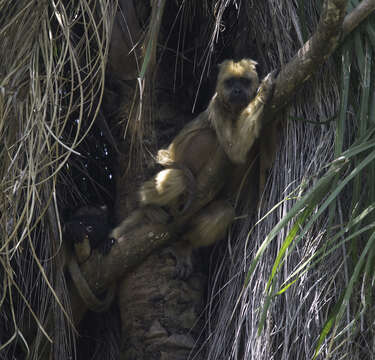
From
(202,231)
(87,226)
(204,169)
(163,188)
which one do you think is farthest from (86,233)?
(204,169)

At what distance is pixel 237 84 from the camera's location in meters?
4.77

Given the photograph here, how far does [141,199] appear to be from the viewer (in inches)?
186

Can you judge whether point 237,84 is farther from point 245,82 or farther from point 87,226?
point 87,226

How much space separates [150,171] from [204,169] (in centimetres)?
32

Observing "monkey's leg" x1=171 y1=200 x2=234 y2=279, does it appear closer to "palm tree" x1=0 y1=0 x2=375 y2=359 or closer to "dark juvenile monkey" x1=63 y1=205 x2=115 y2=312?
"palm tree" x1=0 y1=0 x2=375 y2=359

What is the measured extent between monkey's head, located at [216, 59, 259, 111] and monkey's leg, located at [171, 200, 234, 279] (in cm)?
59

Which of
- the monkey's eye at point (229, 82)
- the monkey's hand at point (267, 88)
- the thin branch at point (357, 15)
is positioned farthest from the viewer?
the monkey's eye at point (229, 82)

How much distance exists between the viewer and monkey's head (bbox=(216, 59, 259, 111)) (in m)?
4.74

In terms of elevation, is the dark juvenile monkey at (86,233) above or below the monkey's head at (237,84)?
below

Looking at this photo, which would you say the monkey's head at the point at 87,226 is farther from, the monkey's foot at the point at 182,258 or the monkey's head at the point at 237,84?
the monkey's head at the point at 237,84

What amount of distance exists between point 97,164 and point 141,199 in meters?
0.61

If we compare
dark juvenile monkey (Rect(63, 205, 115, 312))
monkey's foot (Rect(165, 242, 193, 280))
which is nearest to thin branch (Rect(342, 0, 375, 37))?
monkey's foot (Rect(165, 242, 193, 280))

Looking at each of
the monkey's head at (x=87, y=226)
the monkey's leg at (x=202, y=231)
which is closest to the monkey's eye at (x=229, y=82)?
the monkey's leg at (x=202, y=231)

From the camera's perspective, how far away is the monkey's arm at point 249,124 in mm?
4250
